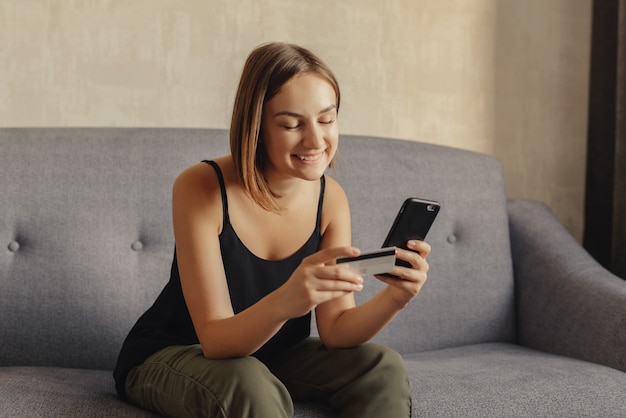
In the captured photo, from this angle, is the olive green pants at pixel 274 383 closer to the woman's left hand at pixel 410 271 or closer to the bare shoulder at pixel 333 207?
the woman's left hand at pixel 410 271

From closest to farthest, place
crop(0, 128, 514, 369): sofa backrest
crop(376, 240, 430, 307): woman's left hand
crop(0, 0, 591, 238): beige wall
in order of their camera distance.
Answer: crop(376, 240, 430, 307): woman's left hand → crop(0, 128, 514, 369): sofa backrest → crop(0, 0, 591, 238): beige wall

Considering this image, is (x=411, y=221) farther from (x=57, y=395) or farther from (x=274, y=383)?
(x=57, y=395)

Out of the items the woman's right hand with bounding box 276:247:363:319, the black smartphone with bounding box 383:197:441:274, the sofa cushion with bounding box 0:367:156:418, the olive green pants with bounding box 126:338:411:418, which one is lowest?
the sofa cushion with bounding box 0:367:156:418

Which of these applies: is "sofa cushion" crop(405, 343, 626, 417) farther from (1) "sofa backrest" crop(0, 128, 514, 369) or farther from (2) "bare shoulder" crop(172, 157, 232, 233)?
(2) "bare shoulder" crop(172, 157, 232, 233)

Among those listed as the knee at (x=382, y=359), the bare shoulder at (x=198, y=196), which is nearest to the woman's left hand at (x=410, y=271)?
the knee at (x=382, y=359)

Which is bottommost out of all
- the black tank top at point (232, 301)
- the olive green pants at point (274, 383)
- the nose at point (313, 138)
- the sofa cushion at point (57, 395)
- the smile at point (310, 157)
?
the sofa cushion at point (57, 395)

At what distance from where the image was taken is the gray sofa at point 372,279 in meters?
1.49

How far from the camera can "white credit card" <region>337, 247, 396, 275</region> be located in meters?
1.14

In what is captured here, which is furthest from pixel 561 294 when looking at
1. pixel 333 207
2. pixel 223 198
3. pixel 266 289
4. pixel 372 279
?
pixel 223 198

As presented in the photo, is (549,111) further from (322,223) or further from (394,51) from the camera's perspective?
(322,223)

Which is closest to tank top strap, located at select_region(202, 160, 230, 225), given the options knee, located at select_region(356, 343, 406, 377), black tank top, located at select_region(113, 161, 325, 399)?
black tank top, located at select_region(113, 161, 325, 399)

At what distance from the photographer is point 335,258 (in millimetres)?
1151

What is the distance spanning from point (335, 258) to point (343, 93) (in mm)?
1296

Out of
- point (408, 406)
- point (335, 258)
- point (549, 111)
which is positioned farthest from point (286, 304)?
point (549, 111)
